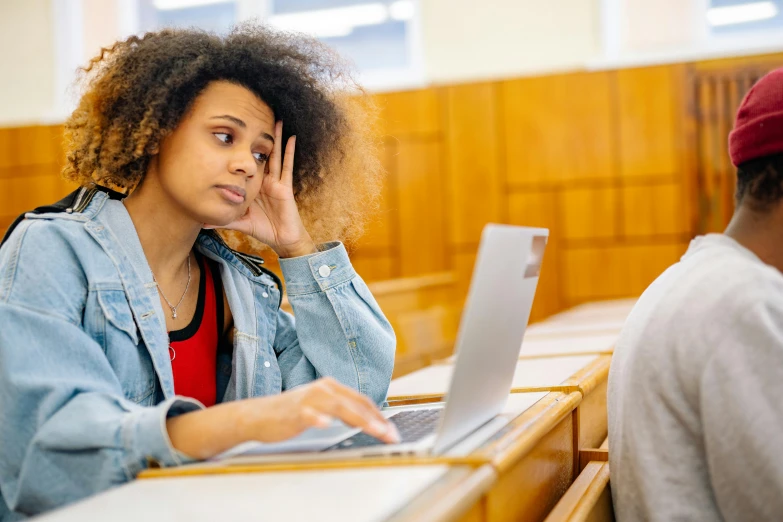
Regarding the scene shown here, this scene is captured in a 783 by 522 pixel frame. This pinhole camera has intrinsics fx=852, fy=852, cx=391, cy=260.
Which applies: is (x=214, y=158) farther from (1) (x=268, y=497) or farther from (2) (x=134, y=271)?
(1) (x=268, y=497)

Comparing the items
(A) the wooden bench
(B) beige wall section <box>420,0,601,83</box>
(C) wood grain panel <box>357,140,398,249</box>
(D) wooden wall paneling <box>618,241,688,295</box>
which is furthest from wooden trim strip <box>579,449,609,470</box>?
(B) beige wall section <box>420,0,601,83</box>

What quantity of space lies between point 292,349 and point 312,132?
471 millimetres

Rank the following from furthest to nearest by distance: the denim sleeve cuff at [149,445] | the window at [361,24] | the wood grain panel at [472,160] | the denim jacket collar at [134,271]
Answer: the window at [361,24] < the wood grain panel at [472,160] < the denim jacket collar at [134,271] < the denim sleeve cuff at [149,445]

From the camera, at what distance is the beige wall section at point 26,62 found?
21.7ft

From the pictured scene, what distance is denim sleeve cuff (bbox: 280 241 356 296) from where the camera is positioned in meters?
1.64

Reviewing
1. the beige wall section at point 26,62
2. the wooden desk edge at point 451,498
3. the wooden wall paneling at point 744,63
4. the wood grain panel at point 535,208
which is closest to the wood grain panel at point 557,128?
the wood grain panel at point 535,208

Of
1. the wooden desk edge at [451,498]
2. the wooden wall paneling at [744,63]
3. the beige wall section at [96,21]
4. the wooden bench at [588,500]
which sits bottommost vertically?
the wooden bench at [588,500]

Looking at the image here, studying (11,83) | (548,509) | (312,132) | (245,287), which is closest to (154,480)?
(548,509)

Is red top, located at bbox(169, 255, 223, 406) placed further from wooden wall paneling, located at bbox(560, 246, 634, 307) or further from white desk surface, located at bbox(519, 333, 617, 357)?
wooden wall paneling, located at bbox(560, 246, 634, 307)

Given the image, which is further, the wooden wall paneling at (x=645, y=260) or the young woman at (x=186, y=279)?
the wooden wall paneling at (x=645, y=260)

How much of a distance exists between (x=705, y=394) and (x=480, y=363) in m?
0.27

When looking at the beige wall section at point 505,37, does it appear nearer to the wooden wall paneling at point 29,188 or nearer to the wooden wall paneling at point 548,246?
the wooden wall paneling at point 548,246

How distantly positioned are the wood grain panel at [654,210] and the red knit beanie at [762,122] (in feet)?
14.4

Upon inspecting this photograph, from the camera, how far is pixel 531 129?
5.64 m
